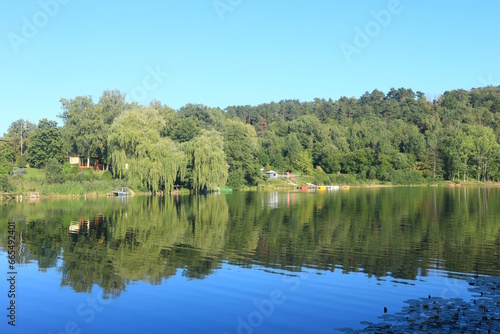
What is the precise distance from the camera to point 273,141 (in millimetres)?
124625

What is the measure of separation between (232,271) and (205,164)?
49.8 meters

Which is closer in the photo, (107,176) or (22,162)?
(107,176)

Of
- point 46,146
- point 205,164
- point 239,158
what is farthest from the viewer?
point 239,158

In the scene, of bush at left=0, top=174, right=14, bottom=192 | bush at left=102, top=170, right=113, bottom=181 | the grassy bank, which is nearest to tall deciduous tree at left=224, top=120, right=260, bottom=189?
bush at left=102, top=170, right=113, bottom=181

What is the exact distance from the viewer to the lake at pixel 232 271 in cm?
1248

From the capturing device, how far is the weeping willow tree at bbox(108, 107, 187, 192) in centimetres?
6259

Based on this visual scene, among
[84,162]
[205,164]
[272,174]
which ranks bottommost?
[272,174]

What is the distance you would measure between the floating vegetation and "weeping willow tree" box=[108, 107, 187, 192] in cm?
5252

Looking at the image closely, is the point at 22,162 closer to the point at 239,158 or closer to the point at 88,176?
the point at 88,176

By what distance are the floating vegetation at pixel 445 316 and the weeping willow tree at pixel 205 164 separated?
5469 centimetres

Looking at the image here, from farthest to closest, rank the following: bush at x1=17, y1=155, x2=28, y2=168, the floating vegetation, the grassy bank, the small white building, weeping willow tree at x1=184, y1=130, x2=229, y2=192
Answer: the small white building, bush at x1=17, y1=155, x2=28, y2=168, weeping willow tree at x1=184, y1=130, x2=229, y2=192, the grassy bank, the floating vegetation

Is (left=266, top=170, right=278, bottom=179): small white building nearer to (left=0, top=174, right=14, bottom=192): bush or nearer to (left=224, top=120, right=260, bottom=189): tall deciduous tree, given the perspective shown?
(left=224, top=120, right=260, bottom=189): tall deciduous tree

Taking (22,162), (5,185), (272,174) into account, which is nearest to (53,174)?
(5,185)

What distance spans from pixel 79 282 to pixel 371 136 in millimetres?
117584
